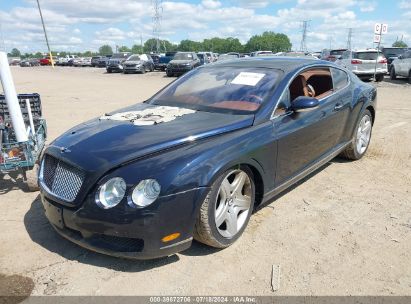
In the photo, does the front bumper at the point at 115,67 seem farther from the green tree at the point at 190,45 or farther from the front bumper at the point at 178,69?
the green tree at the point at 190,45

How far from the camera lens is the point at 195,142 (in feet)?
10.2

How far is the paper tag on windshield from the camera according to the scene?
3.96 m

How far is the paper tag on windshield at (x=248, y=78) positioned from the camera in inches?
156

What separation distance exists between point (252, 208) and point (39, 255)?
1.91 m

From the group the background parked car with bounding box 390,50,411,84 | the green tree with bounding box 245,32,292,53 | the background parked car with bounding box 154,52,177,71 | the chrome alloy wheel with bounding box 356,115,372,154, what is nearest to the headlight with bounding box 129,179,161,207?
the chrome alloy wheel with bounding box 356,115,372,154

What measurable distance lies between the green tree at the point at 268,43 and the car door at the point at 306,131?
4585 inches

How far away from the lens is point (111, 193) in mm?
2783

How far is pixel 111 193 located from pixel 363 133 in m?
4.24

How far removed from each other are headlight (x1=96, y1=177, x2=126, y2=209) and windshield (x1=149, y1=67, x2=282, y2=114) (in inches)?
53.8

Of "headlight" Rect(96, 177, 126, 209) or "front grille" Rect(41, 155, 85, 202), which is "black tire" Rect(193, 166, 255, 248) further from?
"front grille" Rect(41, 155, 85, 202)

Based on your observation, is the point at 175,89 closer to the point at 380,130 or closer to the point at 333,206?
the point at 333,206

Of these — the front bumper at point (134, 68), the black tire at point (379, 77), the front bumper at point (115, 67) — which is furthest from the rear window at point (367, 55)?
the front bumper at point (115, 67)

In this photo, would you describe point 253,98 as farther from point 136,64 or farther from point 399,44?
point 399,44

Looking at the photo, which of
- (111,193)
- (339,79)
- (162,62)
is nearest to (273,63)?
(339,79)
